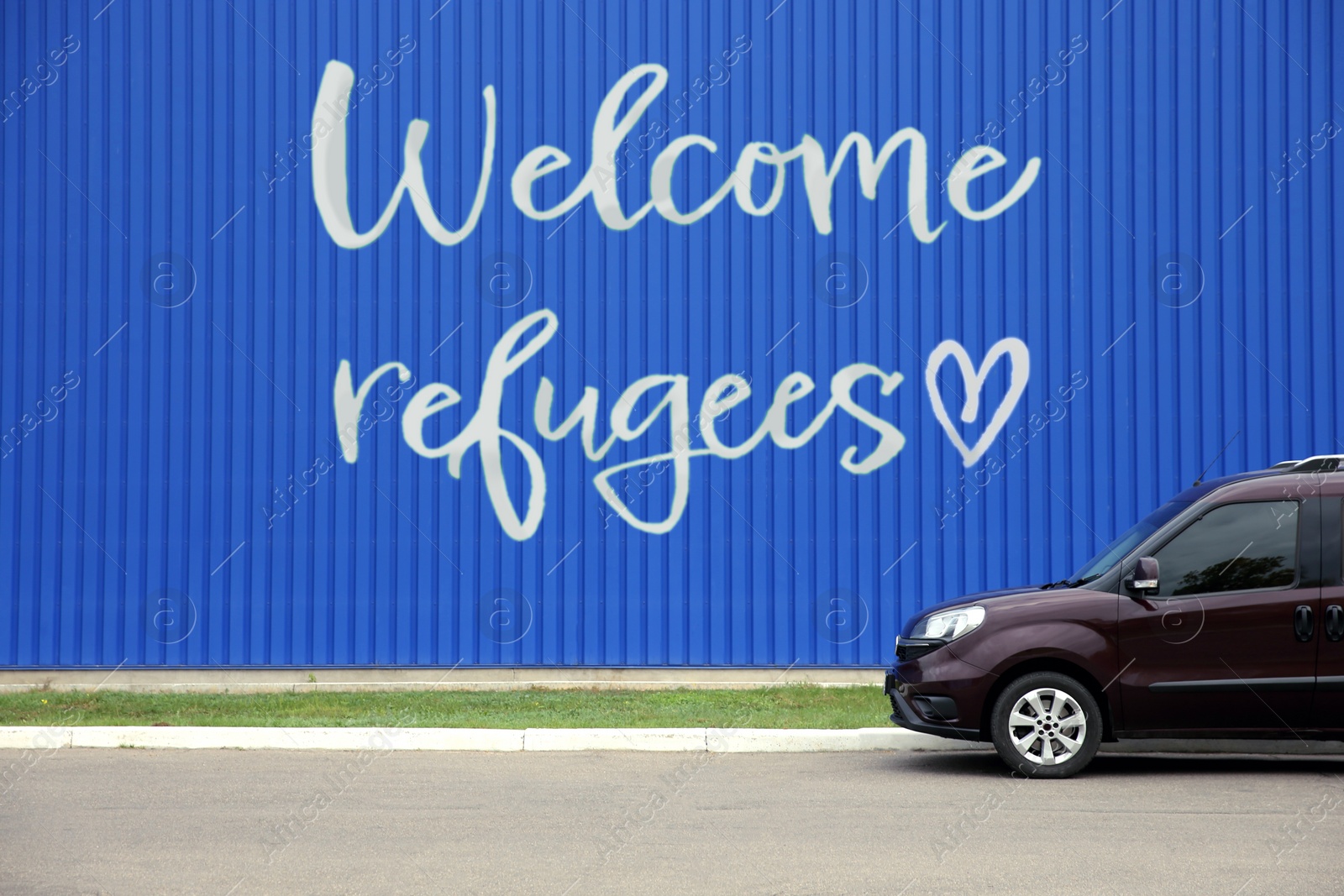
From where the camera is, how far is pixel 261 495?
42.9 feet

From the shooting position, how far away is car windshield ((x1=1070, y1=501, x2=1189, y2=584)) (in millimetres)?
8664

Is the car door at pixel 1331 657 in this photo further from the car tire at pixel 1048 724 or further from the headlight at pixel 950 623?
the headlight at pixel 950 623

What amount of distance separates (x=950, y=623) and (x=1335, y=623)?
2.27 metres

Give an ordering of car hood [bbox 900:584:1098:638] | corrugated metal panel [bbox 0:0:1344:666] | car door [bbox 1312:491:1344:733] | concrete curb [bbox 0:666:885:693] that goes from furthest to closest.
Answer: corrugated metal panel [bbox 0:0:1344:666] < concrete curb [bbox 0:666:885:693] < car hood [bbox 900:584:1098:638] < car door [bbox 1312:491:1344:733]

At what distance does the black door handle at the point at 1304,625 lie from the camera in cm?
818

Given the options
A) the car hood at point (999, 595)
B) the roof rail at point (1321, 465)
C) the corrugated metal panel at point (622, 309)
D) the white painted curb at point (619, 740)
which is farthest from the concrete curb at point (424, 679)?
the roof rail at point (1321, 465)

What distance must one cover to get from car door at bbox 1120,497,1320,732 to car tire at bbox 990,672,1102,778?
0.26m

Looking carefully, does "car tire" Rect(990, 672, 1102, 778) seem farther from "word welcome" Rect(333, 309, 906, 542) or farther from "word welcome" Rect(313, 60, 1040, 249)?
"word welcome" Rect(313, 60, 1040, 249)

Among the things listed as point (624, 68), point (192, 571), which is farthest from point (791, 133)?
point (192, 571)

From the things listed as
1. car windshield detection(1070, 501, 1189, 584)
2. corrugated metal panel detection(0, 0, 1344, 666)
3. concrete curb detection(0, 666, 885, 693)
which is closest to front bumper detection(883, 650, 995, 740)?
car windshield detection(1070, 501, 1189, 584)

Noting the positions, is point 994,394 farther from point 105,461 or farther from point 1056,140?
point 105,461

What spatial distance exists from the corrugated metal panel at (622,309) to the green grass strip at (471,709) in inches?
23.5

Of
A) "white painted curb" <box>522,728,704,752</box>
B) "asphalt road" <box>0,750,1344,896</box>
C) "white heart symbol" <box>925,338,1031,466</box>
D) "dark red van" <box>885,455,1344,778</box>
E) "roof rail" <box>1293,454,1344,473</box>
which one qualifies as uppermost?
"white heart symbol" <box>925,338,1031,466</box>

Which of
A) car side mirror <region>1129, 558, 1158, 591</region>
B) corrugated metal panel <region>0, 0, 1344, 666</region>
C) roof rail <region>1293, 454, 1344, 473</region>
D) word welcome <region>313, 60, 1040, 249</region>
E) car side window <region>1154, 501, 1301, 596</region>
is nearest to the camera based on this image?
car side mirror <region>1129, 558, 1158, 591</region>
